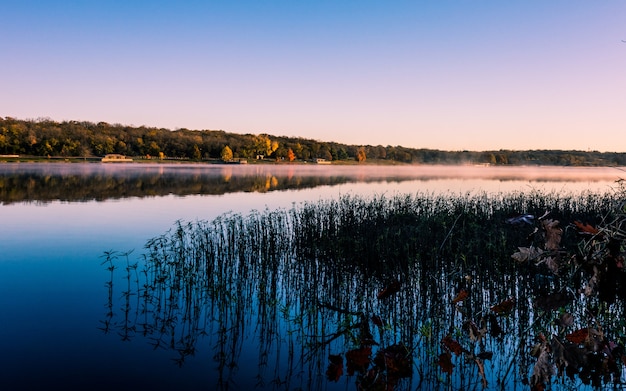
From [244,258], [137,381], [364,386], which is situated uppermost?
[364,386]

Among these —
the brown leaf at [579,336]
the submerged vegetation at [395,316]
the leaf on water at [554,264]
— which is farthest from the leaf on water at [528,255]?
the brown leaf at [579,336]

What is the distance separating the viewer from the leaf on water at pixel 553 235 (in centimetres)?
209

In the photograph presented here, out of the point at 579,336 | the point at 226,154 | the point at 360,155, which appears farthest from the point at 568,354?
the point at 360,155

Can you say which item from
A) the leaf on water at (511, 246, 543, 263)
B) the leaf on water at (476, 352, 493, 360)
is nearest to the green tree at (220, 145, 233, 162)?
the leaf on water at (476, 352, 493, 360)

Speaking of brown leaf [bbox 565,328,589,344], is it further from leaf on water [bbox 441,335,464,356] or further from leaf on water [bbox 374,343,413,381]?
leaf on water [bbox 374,343,413,381]

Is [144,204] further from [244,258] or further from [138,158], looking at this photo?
[138,158]

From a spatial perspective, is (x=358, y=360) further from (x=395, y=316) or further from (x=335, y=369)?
(x=395, y=316)

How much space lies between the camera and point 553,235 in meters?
2.12

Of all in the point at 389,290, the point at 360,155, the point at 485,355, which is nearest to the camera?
the point at 389,290

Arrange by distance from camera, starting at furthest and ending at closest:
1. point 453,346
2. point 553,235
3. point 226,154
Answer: point 226,154
point 453,346
point 553,235

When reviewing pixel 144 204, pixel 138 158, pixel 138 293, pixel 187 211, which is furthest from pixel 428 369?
pixel 138 158

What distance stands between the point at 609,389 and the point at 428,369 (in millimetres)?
2048

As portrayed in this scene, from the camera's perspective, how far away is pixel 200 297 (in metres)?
8.41

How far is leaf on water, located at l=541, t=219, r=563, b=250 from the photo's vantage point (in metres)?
2.09
